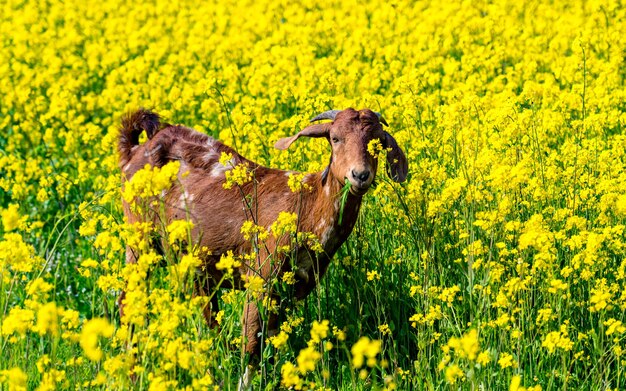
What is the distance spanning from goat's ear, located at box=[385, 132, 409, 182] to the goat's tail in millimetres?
1930

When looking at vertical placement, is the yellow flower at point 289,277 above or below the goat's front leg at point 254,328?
above

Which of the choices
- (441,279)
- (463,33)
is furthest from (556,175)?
(463,33)

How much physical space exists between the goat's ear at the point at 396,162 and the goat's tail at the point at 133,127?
1930mm

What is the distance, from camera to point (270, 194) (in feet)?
21.7

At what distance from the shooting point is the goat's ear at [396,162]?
634 centimetres

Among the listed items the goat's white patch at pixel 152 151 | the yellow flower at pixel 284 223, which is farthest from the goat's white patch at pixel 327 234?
the goat's white patch at pixel 152 151

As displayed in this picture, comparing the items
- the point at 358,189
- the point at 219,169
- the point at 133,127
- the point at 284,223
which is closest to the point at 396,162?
the point at 358,189

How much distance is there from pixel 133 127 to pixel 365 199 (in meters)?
1.76

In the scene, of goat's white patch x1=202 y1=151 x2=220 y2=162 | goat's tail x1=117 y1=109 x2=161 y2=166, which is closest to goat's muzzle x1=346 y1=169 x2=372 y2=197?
goat's white patch x1=202 y1=151 x2=220 y2=162

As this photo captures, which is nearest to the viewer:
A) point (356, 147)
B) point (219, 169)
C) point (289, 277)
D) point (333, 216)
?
point (289, 277)

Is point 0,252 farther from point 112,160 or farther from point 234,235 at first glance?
point 112,160

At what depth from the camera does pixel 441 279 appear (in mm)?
6172

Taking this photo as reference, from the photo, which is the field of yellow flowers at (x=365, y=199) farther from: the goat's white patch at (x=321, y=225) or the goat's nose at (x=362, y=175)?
the goat's nose at (x=362, y=175)

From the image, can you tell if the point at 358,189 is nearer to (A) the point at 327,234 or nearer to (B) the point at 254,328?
(A) the point at 327,234
